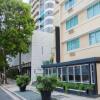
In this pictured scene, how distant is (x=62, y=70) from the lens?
3506 cm

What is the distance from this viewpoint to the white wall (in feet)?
174

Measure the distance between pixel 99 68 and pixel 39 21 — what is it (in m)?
88.3

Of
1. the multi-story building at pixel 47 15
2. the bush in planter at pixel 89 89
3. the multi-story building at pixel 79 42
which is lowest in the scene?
the bush in planter at pixel 89 89

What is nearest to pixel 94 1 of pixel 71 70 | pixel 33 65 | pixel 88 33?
pixel 88 33

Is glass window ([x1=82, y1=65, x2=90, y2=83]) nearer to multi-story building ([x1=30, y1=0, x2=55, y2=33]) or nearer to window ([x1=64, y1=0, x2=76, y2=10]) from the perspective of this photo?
Answer: window ([x1=64, y1=0, x2=76, y2=10])

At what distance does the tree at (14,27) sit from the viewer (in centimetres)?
5516

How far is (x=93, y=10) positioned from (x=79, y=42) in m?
4.87

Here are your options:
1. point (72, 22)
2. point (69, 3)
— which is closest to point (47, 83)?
point (72, 22)

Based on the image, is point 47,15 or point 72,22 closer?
point 72,22

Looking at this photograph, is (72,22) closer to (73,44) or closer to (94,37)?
(73,44)

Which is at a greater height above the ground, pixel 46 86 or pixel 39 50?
pixel 39 50

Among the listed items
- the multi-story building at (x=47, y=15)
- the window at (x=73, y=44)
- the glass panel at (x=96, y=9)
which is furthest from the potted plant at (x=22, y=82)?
the multi-story building at (x=47, y=15)

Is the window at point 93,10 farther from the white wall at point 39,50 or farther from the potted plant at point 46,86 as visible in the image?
the white wall at point 39,50

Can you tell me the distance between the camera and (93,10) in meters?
32.5
